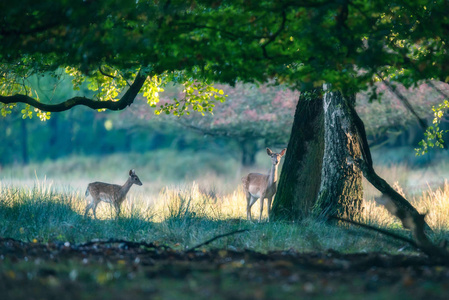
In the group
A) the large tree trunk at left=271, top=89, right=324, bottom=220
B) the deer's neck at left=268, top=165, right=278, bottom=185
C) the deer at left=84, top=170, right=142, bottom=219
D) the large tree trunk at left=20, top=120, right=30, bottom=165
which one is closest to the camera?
the large tree trunk at left=271, top=89, right=324, bottom=220

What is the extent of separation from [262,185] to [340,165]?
144 inches

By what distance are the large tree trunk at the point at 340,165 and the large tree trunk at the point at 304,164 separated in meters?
1.10

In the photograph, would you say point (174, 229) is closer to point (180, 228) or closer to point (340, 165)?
point (180, 228)

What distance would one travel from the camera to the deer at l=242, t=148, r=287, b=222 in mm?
15812

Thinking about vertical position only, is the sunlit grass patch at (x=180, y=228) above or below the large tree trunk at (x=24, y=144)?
below

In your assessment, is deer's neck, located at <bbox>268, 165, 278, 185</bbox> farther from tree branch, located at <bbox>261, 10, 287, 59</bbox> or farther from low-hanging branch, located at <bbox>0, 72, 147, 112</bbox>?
tree branch, located at <bbox>261, 10, 287, 59</bbox>

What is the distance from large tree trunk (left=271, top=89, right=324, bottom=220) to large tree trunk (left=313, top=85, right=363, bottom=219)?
3.61ft

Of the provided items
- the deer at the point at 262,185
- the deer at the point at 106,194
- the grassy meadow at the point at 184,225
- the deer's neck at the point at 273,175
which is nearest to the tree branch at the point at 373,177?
the grassy meadow at the point at 184,225

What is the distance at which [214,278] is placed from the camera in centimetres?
577

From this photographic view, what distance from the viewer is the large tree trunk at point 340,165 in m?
12.7

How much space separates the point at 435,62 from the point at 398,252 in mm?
3033

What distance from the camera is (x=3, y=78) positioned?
48.9ft

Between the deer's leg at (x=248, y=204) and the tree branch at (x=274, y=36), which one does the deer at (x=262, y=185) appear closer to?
the deer's leg at (x=248, y=204)

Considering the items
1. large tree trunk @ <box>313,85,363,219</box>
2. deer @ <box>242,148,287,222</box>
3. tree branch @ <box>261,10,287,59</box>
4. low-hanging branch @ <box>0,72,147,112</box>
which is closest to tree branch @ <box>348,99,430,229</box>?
large tree trunk @ <box>313,85,363,219</box>
